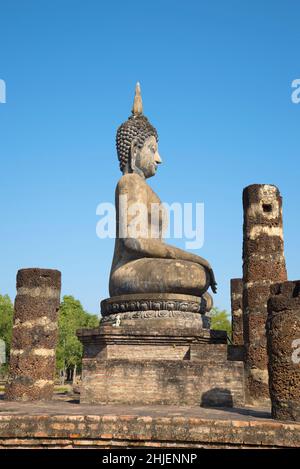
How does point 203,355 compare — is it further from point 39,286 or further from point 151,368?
point 39,286

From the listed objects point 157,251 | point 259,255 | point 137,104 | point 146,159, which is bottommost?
point 259,255

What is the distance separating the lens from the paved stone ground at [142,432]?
557 cm

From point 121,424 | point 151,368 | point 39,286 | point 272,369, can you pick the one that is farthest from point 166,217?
point 121,424

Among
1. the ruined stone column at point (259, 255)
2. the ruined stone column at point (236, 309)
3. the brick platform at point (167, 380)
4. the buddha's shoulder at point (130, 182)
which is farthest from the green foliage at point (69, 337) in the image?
the brick platform at point (167, 380)

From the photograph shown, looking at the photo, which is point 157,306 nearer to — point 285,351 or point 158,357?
point 158,357

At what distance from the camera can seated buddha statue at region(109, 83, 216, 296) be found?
10250 millimetres

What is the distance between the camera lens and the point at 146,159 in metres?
12.4

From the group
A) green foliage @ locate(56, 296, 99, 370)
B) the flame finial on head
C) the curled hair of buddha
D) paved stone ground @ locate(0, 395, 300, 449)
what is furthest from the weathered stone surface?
green foliage @ locate(56, 296, 99, 370)

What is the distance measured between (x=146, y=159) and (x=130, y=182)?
1.13m

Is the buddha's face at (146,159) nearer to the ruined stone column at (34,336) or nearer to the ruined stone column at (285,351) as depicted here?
the ruined stone column at (34,336)

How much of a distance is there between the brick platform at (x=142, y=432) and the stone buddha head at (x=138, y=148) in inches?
290

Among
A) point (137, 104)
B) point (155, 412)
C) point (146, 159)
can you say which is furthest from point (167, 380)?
point (137, 104)

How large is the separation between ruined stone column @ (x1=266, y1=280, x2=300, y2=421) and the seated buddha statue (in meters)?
3.74

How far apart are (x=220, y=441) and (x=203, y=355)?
3.56 m
